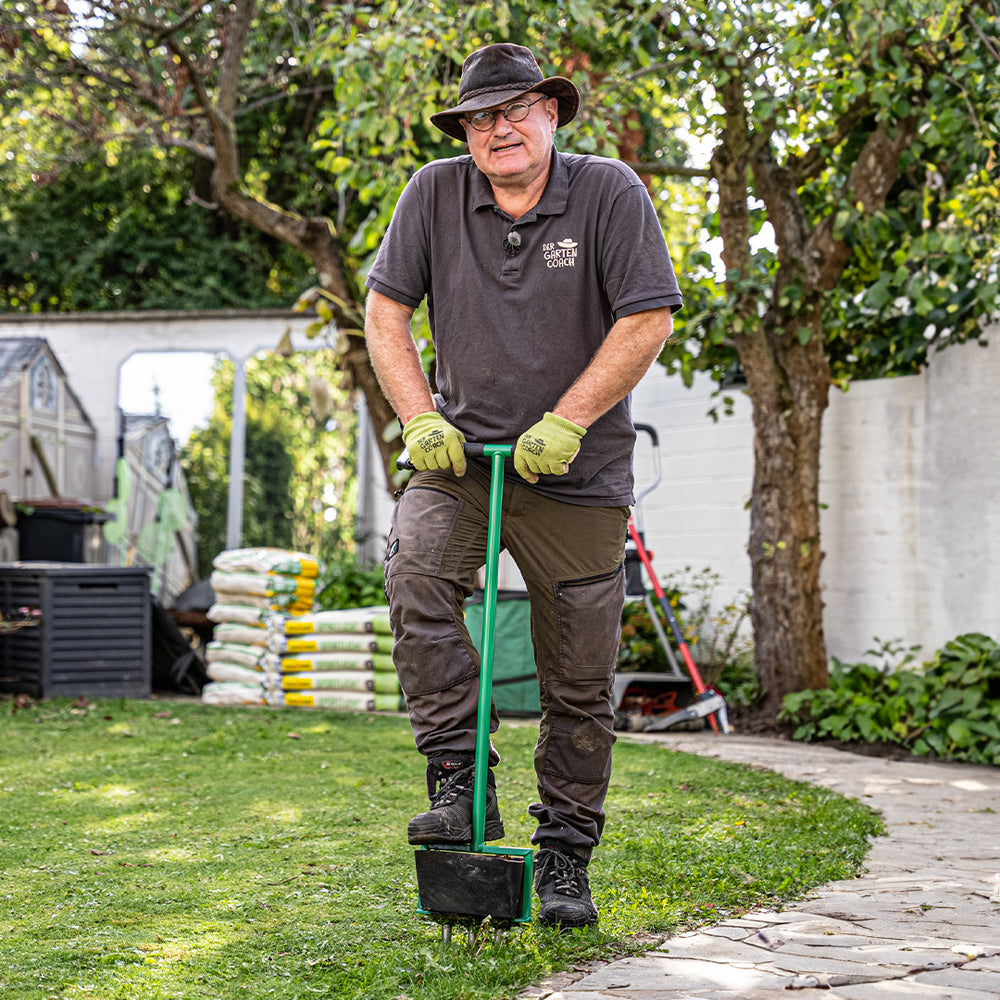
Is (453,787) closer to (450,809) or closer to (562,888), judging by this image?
(450,809)

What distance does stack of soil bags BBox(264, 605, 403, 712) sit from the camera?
672 cm

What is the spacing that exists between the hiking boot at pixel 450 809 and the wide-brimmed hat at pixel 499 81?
51.1 inches

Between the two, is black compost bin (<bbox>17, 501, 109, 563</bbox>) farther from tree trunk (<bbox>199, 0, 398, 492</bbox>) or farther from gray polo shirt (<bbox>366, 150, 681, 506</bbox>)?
gray polo shirt (<bbox>366, 150, 681, 506</bbox>)

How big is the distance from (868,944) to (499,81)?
1.85 meters

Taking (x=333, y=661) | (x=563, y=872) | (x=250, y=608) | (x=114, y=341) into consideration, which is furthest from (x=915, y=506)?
(x=114, y=341)

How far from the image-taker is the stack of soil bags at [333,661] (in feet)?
22.1

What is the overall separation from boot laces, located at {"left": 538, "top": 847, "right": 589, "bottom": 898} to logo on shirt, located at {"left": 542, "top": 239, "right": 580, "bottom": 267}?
1.19 metres

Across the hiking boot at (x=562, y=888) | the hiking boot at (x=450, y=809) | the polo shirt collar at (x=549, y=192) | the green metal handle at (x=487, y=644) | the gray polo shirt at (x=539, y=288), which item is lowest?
the hiking boot at (x=562, y=888)

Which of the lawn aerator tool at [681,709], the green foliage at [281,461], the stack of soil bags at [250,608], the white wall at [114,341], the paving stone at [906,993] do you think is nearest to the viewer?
the paving stone at [906,993]

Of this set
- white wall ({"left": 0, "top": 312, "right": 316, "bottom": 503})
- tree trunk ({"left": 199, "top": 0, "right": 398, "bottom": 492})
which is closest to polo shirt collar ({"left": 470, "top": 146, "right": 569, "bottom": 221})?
tree trunk ({"left": 199, "top": 0, "right": 398, "bottom": 492})

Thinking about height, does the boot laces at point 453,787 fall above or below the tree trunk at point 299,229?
below

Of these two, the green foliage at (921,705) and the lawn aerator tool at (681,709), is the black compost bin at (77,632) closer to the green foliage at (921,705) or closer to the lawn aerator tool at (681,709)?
the lawn aerator tool at (681,709)

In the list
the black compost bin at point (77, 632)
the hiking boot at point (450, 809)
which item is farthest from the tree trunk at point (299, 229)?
the hiking boot at point (450, 809)

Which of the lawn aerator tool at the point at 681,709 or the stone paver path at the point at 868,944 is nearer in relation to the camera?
the stone paver path at the point at 868,944
